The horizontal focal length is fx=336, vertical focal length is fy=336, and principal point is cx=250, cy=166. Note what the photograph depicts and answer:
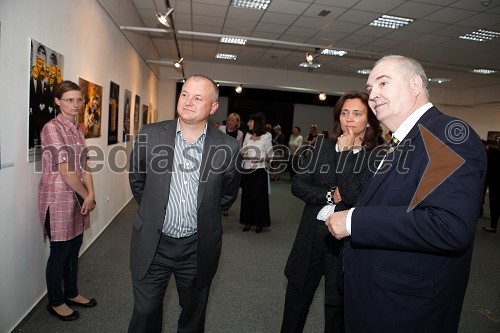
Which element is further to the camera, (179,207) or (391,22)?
(391,22)

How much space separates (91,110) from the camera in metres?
4.30

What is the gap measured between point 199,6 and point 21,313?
591 centimetres

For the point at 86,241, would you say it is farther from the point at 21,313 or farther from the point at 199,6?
the point at 199,6

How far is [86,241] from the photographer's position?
4.20m

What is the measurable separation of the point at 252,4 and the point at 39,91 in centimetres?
475

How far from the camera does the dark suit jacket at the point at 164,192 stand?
76.3 inches

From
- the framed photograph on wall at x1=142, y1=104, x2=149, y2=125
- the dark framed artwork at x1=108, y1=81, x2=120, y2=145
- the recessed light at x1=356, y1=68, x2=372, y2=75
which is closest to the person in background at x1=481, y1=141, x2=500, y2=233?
the recessed light at x1=356, y1=68, x2=372, y2=75

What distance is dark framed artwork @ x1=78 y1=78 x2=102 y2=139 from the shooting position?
13.0 ft

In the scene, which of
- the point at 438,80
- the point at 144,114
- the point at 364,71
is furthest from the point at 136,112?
the point at 438,80

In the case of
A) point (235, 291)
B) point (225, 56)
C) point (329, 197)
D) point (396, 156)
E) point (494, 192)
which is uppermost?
point (225, 56)

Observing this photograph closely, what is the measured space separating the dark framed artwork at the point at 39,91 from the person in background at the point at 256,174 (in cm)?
306

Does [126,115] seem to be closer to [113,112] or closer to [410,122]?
[113,112]

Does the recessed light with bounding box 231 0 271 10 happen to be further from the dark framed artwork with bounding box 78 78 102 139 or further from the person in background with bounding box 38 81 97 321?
the person in background with bounding box 38 81 97 321

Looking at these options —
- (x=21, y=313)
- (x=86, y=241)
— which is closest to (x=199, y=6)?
(x=86, y=241)
